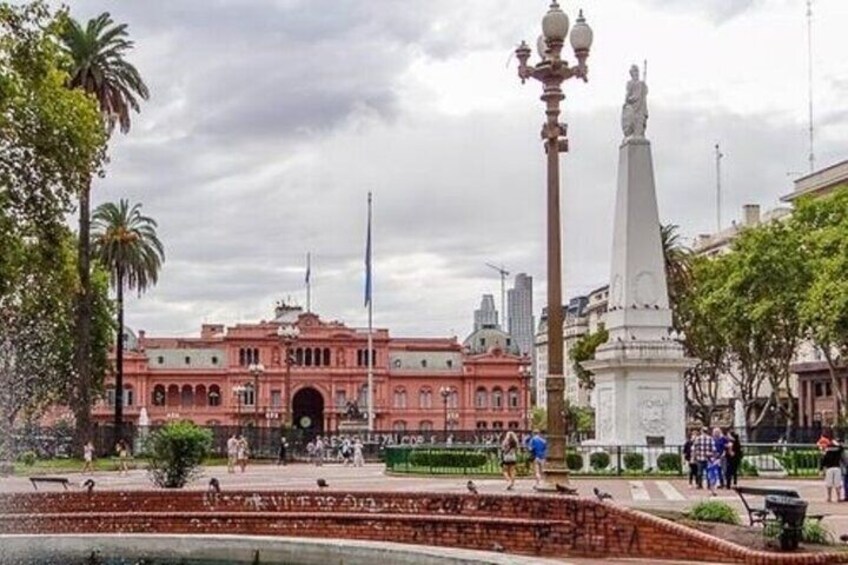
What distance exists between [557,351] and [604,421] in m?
17.9

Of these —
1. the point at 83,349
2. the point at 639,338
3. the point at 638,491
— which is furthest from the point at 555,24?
the point at 83,349

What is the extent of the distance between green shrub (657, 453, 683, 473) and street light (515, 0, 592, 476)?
1566 centimetres

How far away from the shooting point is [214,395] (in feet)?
438

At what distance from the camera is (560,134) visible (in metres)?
21.6

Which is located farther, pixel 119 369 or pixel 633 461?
pixel 119 369

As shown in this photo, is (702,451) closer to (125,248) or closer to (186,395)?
(125,248)

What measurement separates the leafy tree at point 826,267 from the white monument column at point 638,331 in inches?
753

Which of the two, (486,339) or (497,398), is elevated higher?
(486,339)

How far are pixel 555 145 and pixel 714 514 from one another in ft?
20.4

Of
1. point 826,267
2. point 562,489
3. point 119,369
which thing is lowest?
point 562,489

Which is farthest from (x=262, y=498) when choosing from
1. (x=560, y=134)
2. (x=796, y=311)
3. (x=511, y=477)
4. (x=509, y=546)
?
(x=796, y=311)

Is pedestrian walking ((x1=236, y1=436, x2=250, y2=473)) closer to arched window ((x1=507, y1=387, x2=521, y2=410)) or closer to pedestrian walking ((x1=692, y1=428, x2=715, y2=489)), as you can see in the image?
pedestrian walking ((x1=692, y1=428, x2=715, y2=489))

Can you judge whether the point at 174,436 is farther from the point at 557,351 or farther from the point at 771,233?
the point at 771,233

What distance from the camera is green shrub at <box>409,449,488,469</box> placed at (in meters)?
41.9
